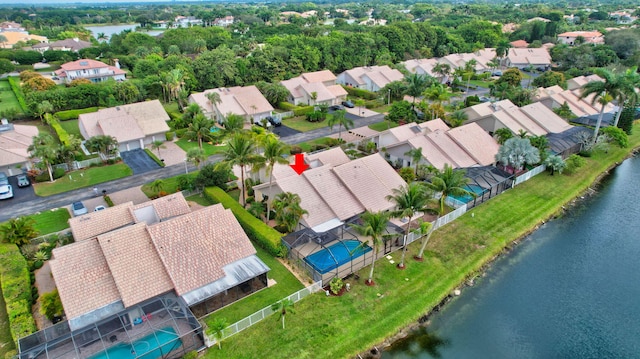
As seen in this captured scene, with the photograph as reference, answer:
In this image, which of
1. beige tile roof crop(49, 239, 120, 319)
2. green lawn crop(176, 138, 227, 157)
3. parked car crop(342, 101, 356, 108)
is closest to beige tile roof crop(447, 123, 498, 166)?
parked car crop(342, 101, 356, 108)

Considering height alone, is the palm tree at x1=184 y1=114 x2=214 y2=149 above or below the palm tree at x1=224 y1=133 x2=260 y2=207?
below

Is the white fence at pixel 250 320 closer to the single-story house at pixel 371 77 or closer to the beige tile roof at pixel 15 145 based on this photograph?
the beige tile roof at pixel 15 145

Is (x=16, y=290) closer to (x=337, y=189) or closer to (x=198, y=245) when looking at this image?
(x=198, y=245)

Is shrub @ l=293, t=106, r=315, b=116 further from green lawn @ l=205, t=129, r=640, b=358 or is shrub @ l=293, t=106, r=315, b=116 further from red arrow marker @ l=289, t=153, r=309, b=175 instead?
green lawn @ l=205, t=129, r=640, b=358

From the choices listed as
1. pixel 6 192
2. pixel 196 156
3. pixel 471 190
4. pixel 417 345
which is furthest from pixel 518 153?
pixel 6 192

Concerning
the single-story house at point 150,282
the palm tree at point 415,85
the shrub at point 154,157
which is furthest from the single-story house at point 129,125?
the palm tree at point 415,85

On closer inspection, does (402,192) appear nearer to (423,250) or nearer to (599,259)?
(423,250)
